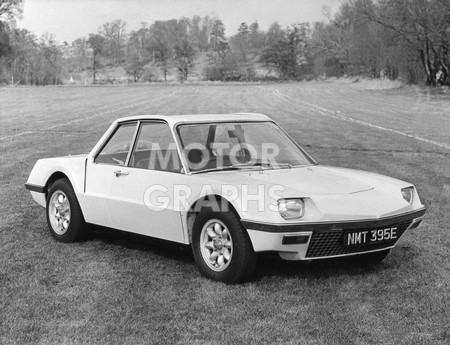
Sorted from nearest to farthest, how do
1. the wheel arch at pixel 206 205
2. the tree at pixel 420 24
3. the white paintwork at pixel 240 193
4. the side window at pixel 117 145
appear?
the white paintwork at pixel 240 193 → the wheel arch at pixel 206 205 → the side window at pixel 117 145 → the tree at pixel 420 24

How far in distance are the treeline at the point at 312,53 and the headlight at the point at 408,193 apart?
47295 mm

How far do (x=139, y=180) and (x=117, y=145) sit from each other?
0.89m

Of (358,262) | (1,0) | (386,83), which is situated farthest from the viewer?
(1,0)

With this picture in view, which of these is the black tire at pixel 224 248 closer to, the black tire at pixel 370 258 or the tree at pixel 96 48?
the black tire at pixel 370 258

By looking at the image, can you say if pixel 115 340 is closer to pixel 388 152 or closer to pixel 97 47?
pixel 388 152

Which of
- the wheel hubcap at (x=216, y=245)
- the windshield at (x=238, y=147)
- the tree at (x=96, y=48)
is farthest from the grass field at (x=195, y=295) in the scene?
the tree at (x=96, y=48)

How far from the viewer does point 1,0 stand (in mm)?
95812

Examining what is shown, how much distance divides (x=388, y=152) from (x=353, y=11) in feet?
171

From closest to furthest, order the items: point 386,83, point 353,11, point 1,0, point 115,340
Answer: point 115,340 < point 353,11 < point 386,83 < point 1,0

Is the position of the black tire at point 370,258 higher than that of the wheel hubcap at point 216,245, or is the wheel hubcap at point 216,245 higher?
the wheel hubcap at point 216,245

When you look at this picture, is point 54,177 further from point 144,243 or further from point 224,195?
point 224,195

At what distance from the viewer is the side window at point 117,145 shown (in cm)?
679

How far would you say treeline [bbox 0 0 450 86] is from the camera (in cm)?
5719

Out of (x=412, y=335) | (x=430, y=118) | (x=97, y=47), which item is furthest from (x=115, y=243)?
(x=97, y=47)
